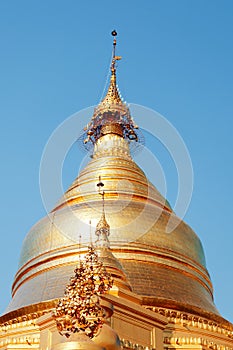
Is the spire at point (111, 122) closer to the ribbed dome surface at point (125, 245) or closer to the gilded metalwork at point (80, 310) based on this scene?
the ribbed dome surface at point (125, 245)

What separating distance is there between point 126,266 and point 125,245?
0.93 metres

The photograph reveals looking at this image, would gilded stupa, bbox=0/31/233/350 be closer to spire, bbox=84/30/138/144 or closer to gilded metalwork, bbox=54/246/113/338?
spire, bbox=84/30/138/144

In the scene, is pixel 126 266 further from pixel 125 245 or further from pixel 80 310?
pixel 80 310

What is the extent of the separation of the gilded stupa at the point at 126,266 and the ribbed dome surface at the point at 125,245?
4 centimetres

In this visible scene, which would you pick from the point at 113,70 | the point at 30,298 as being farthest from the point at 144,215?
the point at 113,70

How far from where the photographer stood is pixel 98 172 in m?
26.1

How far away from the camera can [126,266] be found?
70.3ft

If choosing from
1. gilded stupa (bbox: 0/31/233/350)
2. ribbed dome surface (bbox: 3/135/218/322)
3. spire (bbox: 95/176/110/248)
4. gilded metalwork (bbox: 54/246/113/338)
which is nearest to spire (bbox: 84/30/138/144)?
gilded stupa (bbox: 0/31/233/350)

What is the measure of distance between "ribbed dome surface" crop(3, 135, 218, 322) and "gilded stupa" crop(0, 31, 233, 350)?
0.12 ft

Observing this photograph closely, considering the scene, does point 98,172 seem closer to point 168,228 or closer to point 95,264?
point 168,228

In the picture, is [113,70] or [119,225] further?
[113,70]

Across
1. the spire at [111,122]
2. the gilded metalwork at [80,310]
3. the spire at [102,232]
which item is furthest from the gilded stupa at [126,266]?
the gilded metalwork at [80,310]

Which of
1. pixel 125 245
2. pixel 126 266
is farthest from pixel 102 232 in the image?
pixel 125 245

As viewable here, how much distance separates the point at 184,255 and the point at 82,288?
46.3 ft
